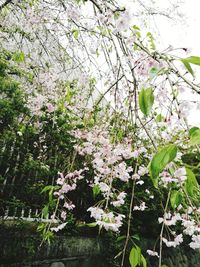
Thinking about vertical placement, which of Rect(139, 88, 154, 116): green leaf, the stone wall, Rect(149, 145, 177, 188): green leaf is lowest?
the stone wall

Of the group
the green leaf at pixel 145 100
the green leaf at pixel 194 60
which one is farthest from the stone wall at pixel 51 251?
the green leaf at pixel 194 60

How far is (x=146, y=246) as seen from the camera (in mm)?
4012

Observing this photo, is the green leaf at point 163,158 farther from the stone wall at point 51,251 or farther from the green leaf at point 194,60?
the stone wall at point 51,251

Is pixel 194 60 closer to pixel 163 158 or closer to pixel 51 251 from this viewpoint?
pixel 163 158

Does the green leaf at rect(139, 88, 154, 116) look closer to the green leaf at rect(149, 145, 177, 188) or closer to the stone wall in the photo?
the green leaf at rect(149, 145, 177, 188)

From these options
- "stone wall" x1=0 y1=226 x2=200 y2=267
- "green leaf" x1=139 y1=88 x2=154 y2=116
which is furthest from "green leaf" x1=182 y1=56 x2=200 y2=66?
"stone wall" x1=0 y1=226 x2=200 y2=267

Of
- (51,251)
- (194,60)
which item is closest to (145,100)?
(194,60)

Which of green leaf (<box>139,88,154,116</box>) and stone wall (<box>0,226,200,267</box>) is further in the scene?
stone wall (<box>0,226,200,267</box>)

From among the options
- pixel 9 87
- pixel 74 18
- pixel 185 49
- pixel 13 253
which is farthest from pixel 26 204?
pixel 185 49

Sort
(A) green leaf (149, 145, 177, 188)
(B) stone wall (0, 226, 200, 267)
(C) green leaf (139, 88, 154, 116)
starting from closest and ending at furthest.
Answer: (A) green leaf (149, 145, 177, 188) → (C) green leaf (139, 88, 154, 116) → (B) stone wall (0, 226, 200, 267)

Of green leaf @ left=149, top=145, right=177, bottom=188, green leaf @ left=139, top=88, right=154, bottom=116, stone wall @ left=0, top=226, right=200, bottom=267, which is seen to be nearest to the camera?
green leaf @ left=149, top=145, right=177, bottom=188

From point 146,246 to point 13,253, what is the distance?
2322 mm

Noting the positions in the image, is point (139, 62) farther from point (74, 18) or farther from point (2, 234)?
point (2, 234)

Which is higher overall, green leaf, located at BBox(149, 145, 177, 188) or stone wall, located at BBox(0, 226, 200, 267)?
green leaf, located at BBox(149, 145, 177, 188)
